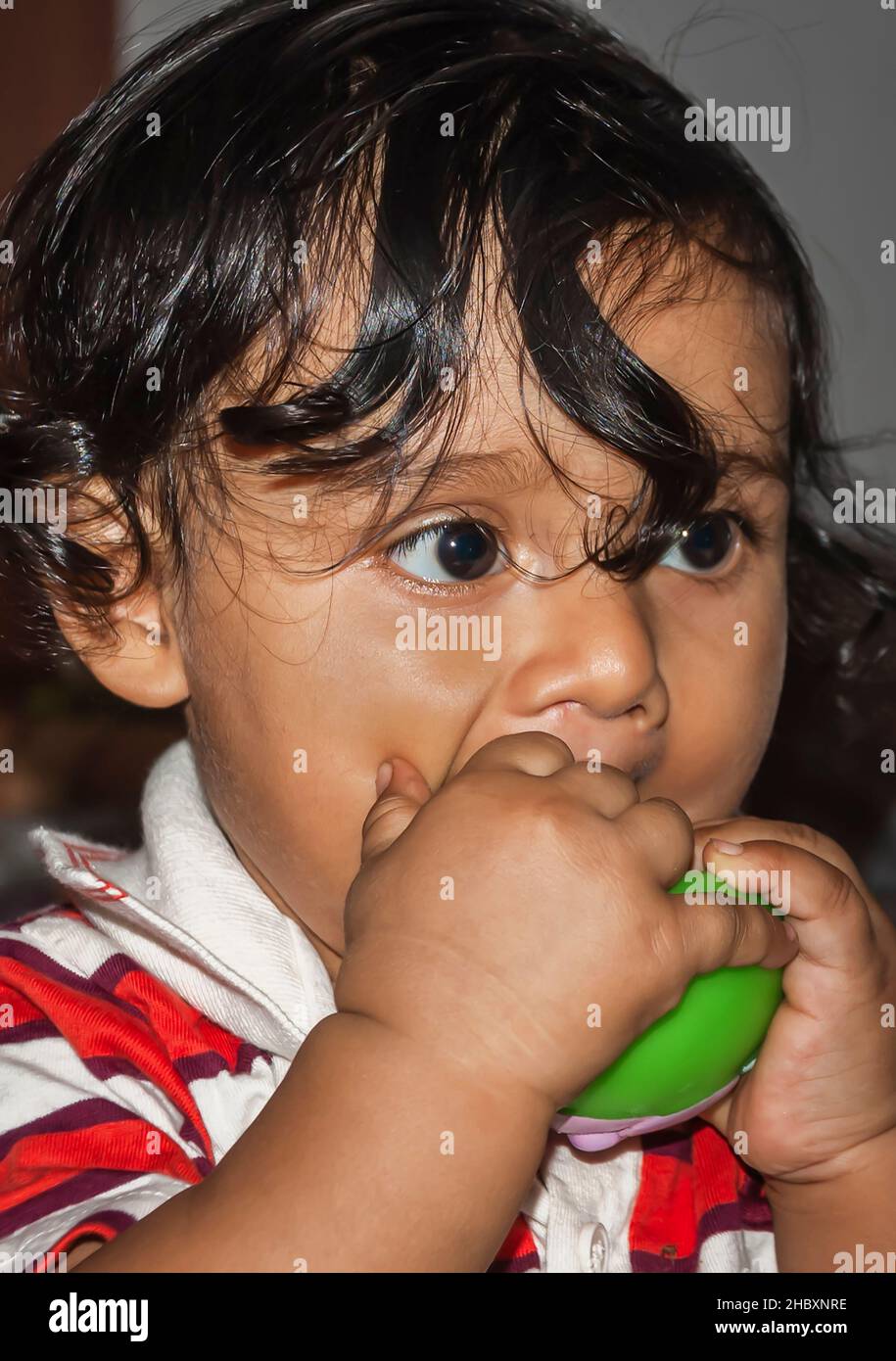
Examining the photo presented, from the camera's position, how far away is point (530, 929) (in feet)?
2.29

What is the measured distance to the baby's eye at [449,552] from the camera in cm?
86

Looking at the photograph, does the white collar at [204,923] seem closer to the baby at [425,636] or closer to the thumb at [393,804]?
the baby at [425,636]

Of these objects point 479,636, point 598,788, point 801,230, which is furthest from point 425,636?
point 801,230

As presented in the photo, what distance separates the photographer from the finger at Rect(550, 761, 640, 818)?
0.74 meters

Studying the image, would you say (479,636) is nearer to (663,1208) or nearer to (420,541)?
(420,541)

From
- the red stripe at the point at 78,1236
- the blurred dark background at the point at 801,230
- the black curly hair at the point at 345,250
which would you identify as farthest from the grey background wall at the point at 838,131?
the red stripe at the point at 78,1236

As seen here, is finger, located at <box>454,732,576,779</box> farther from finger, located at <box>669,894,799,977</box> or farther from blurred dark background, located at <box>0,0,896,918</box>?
blurred dark background, located at <box>0,0,896,918</box>

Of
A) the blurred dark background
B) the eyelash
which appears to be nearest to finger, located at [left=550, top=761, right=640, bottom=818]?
the eyelash

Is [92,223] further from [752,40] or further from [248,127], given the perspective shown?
[752,40]

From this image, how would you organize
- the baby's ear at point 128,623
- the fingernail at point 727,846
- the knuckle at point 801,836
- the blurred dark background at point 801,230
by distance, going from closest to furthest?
the fingernail at point 727,846 < the knuckle at point 801,836 < the baby's ear at point 128,623 < the blurred dark background at point 801,230

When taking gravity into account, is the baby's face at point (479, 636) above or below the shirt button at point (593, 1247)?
above

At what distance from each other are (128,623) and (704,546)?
0.42 m

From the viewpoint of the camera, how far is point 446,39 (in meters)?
0.95

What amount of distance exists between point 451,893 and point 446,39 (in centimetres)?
60
